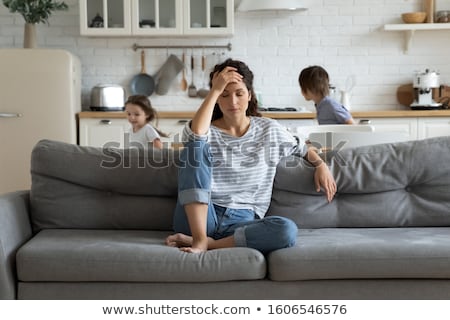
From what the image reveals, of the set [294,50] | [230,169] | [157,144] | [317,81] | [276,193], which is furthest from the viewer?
[294,50]

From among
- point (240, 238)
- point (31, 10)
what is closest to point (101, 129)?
point (31, 10)

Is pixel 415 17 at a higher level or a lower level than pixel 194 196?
higher

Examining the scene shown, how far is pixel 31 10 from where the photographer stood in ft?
19.6

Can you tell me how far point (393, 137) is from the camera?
3809 millimetres

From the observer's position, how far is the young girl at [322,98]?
15.1 feet

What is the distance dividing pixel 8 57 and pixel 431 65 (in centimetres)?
352

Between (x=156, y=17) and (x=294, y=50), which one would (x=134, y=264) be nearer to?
(x=156, y=17)

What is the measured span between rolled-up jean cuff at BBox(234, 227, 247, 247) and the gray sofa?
11 centimetres

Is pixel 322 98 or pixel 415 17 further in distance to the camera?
pixel 415 17

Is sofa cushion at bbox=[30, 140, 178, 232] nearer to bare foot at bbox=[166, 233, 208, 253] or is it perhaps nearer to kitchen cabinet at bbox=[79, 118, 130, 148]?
bare foot at bbox=[166, 233, 208, 253]

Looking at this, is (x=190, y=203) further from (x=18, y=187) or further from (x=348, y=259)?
(x=18, y=187)

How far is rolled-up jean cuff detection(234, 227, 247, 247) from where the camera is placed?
2.80m

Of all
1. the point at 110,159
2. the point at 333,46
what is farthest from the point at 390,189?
the point at 333,46

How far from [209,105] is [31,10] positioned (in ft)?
11.7
